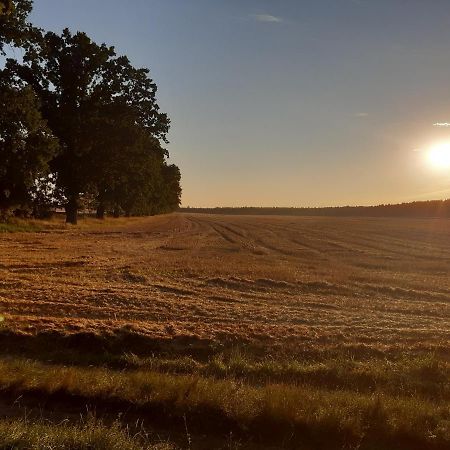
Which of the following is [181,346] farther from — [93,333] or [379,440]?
[379,440]

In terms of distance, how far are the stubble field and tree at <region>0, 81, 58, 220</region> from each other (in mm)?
13705

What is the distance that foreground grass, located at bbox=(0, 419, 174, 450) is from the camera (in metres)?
5.34

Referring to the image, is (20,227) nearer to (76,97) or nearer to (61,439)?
(76,97)

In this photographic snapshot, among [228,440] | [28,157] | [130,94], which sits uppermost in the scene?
[130,94]

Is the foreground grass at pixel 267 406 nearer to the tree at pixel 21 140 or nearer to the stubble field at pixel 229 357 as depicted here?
the stubble field at pixel 229 357

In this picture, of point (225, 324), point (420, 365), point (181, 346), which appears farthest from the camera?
point (225, 324)

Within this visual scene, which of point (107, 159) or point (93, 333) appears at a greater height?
point (107, 159)

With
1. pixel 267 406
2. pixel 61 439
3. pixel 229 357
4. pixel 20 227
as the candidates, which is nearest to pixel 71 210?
pixel 20 227

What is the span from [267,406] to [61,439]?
3.09 metres

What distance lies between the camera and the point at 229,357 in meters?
10.2

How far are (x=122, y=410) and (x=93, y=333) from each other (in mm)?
3283

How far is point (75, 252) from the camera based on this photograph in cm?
2733

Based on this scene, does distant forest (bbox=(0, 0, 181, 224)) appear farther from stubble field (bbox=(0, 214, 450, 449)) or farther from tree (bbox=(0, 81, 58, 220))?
stubble field (bbox=(0, 214, 450, 449))

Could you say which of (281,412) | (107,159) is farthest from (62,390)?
(107,159)
